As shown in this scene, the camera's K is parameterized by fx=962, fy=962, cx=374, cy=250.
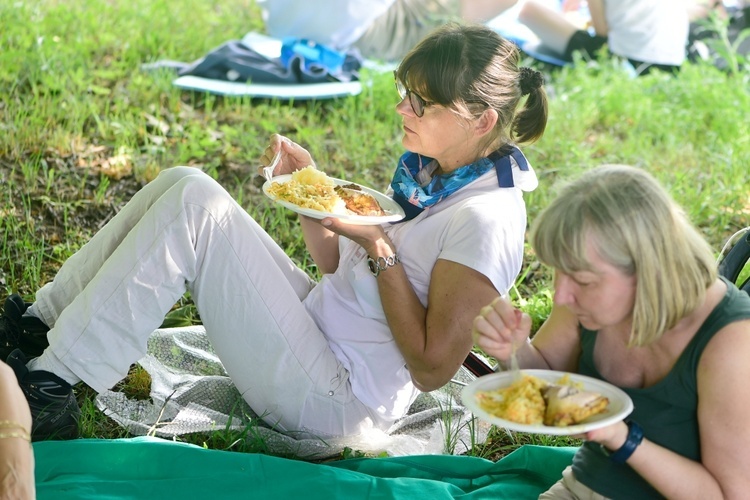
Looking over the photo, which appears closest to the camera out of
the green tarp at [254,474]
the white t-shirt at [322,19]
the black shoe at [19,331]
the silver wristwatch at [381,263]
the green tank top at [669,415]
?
the green tank top at [669,415]

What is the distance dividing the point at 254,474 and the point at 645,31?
4849 millimetres

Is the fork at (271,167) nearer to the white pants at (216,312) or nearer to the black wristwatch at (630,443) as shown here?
the white pants at (216,312)

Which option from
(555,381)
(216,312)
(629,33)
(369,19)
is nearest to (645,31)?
(629,33)

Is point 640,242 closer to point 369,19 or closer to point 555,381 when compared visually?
point 555,381

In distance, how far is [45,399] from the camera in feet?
8.07

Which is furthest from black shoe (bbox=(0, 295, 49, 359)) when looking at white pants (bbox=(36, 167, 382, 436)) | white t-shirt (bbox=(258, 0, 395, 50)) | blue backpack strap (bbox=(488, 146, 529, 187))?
white t-shirt (bbox=(258, 0, 395, 50))

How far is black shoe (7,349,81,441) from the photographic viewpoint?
244 cm

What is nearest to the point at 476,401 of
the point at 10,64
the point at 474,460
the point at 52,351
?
the point at 474,460

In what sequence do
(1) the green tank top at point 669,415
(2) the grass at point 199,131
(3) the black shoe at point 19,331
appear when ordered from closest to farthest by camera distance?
(1) the green tank top at point 669,415 → (3) the black shoe at point 19,331 → (2) the grass at point 199,131

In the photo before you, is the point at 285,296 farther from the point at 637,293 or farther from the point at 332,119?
the point at 332,119

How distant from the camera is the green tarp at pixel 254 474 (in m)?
2.31

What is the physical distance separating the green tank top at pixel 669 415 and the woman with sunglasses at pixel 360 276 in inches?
20.4

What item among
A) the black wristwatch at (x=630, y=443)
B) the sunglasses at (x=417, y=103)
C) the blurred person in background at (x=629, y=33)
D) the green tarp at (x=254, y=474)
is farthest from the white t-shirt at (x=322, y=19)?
the black wristwatch at (x=630, y=443)

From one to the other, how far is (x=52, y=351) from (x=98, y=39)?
3456 mm
